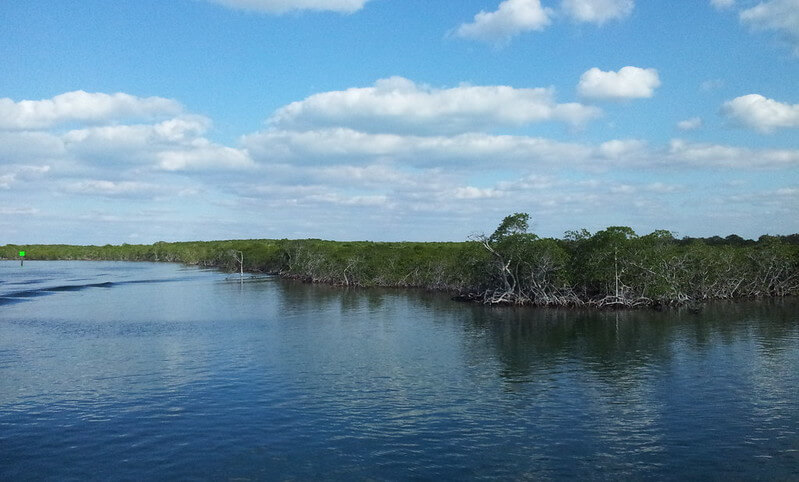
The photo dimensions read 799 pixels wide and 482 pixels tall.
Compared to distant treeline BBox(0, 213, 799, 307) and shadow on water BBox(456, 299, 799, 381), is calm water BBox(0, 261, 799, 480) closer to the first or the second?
shadow on water BBox(456, 299, 799, 381)

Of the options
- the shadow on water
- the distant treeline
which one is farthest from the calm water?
the distant treeline

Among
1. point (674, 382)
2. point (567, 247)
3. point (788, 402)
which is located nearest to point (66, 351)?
point (674, 382)

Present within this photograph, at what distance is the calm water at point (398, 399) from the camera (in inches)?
811

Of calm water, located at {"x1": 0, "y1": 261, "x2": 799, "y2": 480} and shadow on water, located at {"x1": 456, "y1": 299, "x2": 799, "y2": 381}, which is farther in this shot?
shadow on water, located at {"x1": 456, "y1": 299, "x2": 799, "y2": 381}

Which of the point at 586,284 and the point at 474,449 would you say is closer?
the point at 474,449

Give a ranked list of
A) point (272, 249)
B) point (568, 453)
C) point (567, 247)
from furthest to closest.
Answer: point (272, 249), point (567, 247), point (568, 453)

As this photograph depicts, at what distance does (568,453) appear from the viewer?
69.8ft

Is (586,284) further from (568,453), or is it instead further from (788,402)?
(568,453)

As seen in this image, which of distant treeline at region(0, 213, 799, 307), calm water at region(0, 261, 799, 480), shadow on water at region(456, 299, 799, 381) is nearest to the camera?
calm water at region(0, 261, 799, 480)

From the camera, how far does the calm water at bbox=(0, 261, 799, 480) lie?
67.6 ft

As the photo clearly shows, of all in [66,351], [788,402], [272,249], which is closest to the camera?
[788,402]

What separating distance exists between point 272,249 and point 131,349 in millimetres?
113034

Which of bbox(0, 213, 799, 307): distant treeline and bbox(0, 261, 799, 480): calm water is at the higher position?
bbox(0, 213, 799, 307): distant treeline

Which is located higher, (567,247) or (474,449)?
(567,247)
